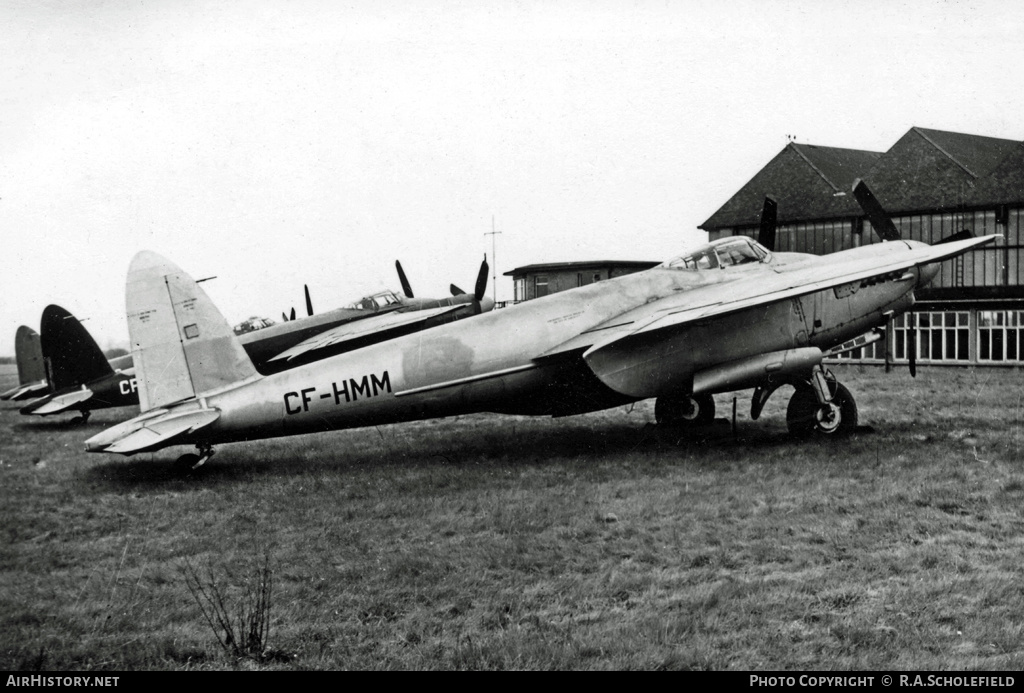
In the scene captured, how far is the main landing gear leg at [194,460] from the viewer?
357 inches

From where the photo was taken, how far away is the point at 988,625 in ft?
13.6

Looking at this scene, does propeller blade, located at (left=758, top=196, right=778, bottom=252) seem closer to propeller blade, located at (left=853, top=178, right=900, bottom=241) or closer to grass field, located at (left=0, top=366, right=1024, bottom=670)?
propeller blade, located at (left=853, top=178, right=900, bottom=241)

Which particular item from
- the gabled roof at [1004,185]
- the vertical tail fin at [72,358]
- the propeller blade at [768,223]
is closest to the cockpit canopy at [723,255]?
the propeller blade at [768,223]

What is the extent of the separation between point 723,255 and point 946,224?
25918mm

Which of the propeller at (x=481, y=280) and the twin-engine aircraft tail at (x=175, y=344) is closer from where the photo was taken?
the twin-engine aircraft tail at (x=175, y=344)

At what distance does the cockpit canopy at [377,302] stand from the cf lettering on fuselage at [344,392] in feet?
25.7

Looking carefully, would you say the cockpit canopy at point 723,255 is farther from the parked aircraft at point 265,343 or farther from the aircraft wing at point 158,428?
the aircraft wing at point 158,428

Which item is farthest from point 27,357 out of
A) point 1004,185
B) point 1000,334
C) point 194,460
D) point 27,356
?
point 1004,185

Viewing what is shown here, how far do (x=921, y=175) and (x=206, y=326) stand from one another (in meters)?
34.1

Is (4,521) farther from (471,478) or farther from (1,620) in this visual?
(471,478)

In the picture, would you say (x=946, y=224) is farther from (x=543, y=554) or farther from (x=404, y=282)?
(x=543, y=554)

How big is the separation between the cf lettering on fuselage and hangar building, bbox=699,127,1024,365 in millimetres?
25011

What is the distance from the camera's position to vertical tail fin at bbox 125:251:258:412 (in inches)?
356

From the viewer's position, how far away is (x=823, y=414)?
33.3 ft
